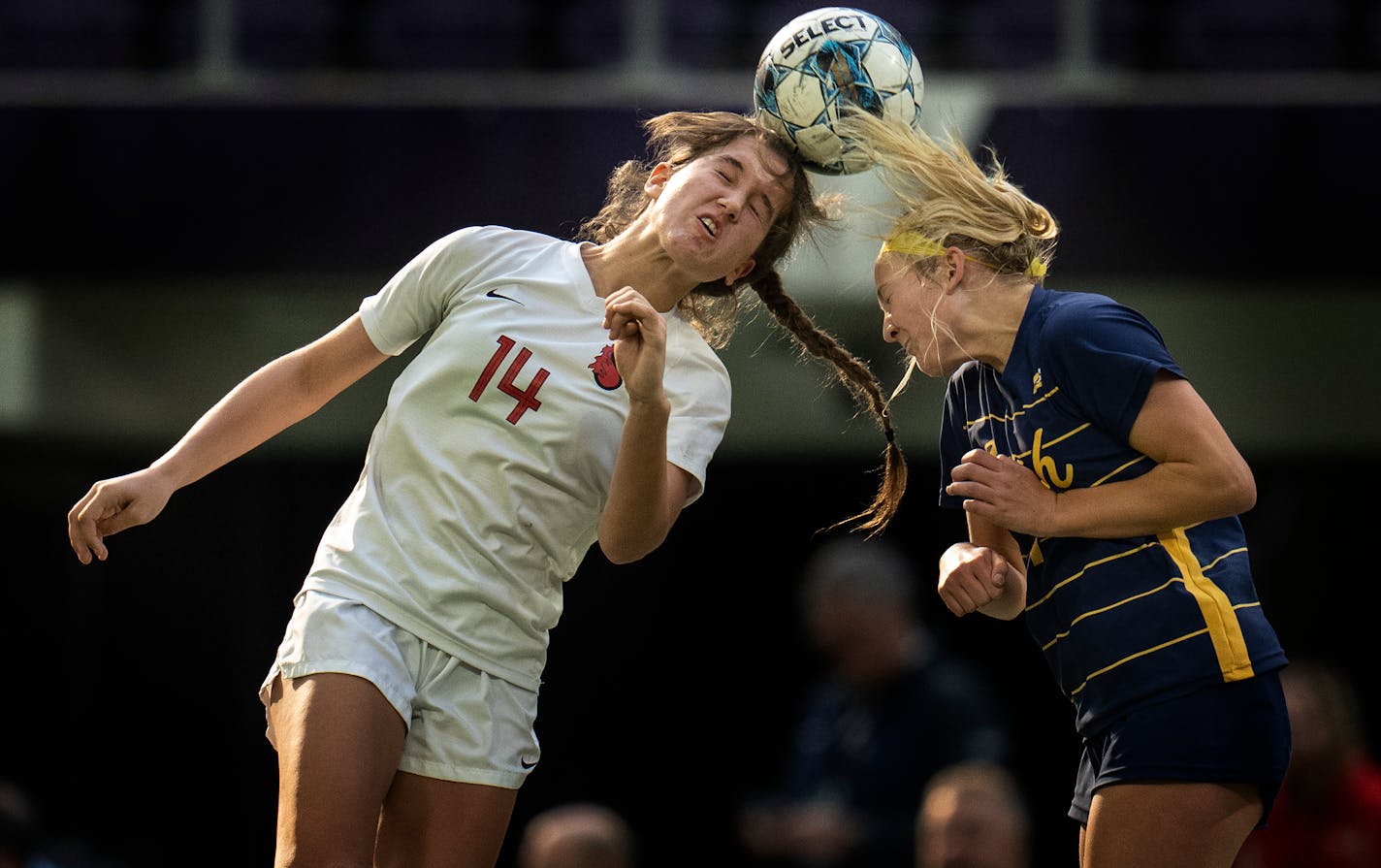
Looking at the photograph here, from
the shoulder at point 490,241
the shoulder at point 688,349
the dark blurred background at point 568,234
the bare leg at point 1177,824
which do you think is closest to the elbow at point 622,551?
the shoulder at point 688,349

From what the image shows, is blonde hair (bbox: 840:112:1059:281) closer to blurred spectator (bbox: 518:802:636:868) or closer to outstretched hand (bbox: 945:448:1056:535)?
outstretched hand (bbox: 945:448:1056:535)

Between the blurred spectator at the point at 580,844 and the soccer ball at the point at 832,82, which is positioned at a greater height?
the soccer ball at the point at 832,82

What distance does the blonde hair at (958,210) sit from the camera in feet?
9.04

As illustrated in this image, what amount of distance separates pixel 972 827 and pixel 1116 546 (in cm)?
181

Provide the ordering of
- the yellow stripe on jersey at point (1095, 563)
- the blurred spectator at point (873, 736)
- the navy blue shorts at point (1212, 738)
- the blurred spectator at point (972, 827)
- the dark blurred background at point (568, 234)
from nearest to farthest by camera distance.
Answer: the navy blue shorts at point (1212, 738) → the yellow stripe on jersey at point (1095, 563) → the blurred spectator at point (972, 827) → the blurred spectator at point (873, 736) → the dark blurred background at point (568, 234)

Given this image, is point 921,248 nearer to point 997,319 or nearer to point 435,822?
point 997,319

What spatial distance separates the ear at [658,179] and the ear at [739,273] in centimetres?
21

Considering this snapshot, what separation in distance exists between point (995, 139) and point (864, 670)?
2.29 metres

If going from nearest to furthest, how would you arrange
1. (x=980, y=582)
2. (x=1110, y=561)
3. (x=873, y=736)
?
1. (x=1110, y=561)
2. (x=980, y=582)
3. (x=873, y=736)

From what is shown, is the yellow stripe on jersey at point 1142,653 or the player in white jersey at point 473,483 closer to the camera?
the yellow stripe on jersey at point 1142,653

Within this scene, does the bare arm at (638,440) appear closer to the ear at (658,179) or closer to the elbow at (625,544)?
the elbow at (625,544)

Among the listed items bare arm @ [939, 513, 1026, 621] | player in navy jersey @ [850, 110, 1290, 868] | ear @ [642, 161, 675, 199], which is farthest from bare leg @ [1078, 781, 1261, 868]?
ear @ [642, 161, 675, 199]

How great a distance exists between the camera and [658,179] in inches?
124

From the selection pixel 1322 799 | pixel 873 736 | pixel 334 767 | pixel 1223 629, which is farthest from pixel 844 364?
pixel 1322 799
